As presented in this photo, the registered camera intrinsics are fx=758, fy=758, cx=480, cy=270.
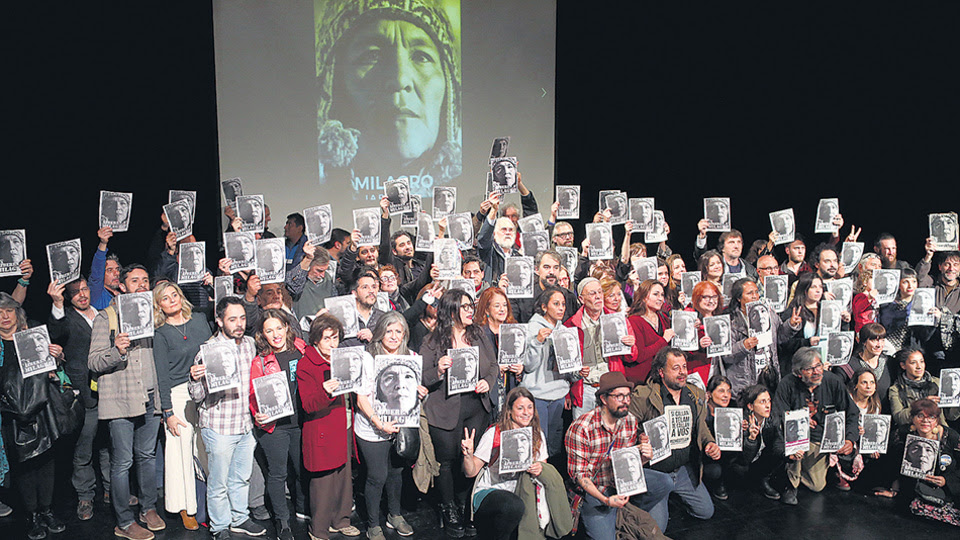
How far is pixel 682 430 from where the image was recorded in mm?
4516

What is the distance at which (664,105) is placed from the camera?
910cm

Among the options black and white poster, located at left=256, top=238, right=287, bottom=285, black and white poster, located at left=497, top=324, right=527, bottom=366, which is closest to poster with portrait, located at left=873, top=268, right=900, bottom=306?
black and white poster, located at left=497, top=324, right=527, bottom=366

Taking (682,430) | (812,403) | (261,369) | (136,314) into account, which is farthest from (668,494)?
(136,314)

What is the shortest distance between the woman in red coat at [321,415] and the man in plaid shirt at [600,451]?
1.28 metres

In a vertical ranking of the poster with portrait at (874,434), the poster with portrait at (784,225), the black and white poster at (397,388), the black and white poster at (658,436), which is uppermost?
the poster with portrait at (784,225)

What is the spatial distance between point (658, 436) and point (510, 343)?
1.01 metres

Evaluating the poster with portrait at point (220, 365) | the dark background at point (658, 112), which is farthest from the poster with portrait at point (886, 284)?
the poster with portrait at point (220, 365)

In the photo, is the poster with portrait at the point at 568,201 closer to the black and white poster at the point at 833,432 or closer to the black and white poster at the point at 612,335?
the black and white poster at the point at 612,335

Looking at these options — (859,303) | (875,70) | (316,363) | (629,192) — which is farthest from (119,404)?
(875,70)

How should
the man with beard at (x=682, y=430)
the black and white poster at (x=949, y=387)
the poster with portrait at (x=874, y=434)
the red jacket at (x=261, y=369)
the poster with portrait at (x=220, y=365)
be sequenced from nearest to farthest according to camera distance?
the poster with portrait at (x=220, y=365) < the red jacket at (x=261, y=369) < the man with beard at (x=682, y=430) < the poster with portrait at (x=874, y=434) < the black and white poster at (x=949, y=387)

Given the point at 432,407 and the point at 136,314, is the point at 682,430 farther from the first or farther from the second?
the point at 136,314

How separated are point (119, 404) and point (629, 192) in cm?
650

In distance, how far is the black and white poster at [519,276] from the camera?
5.05 meters

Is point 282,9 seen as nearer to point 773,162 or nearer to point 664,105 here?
point 664,105
